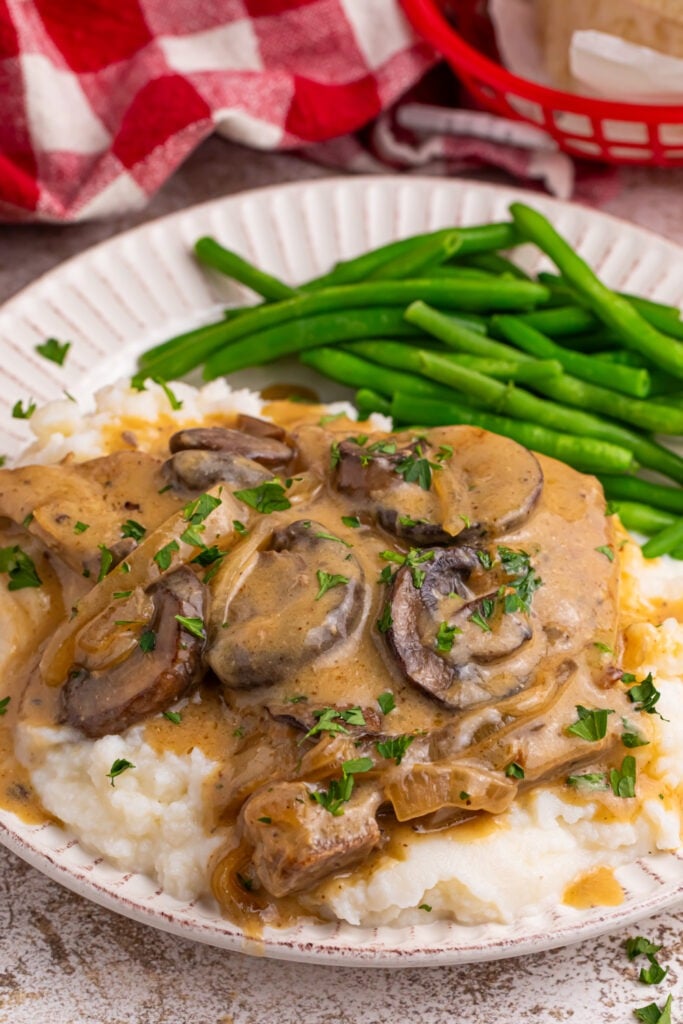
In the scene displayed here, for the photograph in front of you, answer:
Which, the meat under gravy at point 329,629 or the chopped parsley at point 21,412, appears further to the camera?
the chopped parsley at point 21,412

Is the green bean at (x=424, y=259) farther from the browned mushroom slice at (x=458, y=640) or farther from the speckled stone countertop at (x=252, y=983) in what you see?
the speckled stone countertop at (x=252, y=983)

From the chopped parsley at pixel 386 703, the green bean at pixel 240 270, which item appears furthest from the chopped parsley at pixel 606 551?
the green bean at pixel 240 270

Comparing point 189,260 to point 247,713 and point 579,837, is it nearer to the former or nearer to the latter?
point 247,713

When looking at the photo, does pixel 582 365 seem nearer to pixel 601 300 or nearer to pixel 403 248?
pixel 601 300

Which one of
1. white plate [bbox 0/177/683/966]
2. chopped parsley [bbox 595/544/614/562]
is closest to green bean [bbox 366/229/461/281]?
white plate [bbox 0/177/683/966]

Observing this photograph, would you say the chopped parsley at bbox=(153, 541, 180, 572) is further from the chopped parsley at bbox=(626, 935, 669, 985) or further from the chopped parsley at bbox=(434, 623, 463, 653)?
the chopped parsley at bbox=(626, 935, 669, 985)

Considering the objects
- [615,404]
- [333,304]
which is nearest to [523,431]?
[615,404]

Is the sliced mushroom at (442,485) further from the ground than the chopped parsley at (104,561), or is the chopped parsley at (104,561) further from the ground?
the chopped parsley at (104,561)
